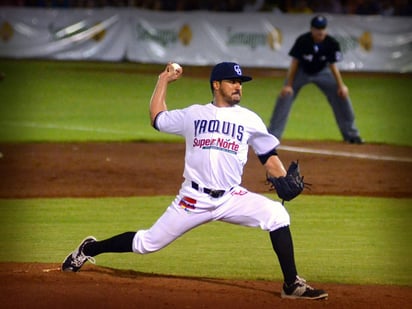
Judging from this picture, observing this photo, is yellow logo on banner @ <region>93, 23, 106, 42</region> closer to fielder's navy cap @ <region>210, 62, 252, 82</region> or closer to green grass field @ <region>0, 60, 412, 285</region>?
green grass field @ <region>0, 60, 412, 285</region>

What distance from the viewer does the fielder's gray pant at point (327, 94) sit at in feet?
53.0

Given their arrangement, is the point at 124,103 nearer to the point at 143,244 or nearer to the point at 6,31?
the point at 6,31

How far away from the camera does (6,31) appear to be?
30719 mm

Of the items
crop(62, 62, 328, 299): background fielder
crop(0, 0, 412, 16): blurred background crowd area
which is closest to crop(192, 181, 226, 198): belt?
crop(62, 62, 328, 299): background fielder

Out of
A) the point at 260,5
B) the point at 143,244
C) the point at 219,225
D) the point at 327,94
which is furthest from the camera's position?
the point at 260,5

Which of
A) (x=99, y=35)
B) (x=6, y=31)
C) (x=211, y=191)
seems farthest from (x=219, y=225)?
(x=6, y=31)

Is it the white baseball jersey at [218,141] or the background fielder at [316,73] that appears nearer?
the white baseball jersey at [218,141]

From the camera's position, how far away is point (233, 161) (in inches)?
307

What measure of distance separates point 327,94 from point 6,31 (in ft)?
53.9

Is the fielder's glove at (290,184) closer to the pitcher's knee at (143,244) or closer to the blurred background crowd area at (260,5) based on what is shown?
the pitcher's knee at (143,244)

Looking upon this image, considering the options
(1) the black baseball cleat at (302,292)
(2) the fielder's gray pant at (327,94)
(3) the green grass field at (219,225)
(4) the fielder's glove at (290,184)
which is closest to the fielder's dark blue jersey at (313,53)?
(2) the fielder's gray pant at (327,94)

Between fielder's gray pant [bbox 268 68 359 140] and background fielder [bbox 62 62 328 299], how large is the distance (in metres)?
8.25

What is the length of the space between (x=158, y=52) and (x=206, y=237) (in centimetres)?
1989

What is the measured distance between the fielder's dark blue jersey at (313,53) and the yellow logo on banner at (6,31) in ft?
54.0
